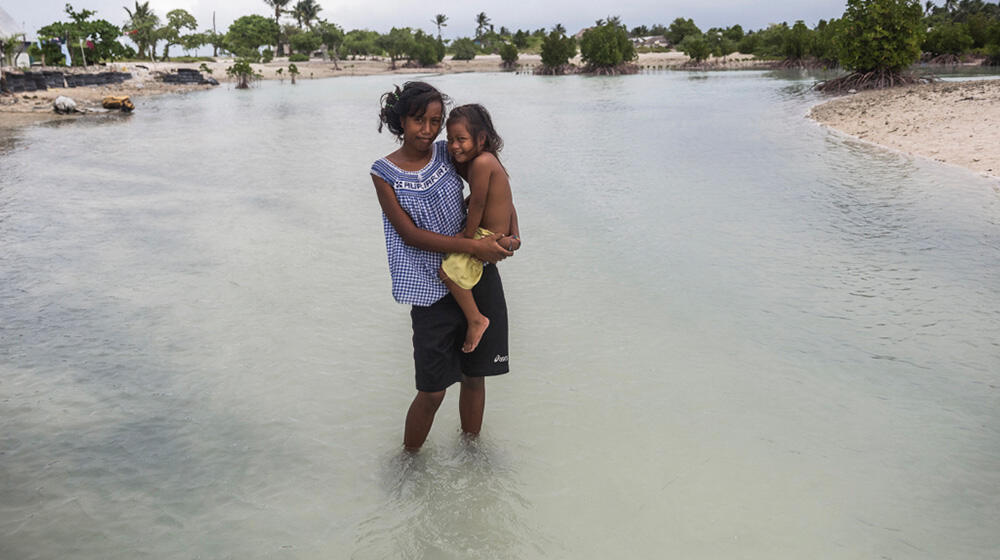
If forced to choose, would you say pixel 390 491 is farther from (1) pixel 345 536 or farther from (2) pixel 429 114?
(2) pixel 429 114

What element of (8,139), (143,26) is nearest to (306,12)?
(143,26)

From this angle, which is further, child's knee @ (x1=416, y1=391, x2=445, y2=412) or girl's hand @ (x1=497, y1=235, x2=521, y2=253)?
child's knee @ (x1=416, y1=391, x2=445, y2=412)

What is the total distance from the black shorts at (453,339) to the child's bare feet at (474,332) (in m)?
0.08

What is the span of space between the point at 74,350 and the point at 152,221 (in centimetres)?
457

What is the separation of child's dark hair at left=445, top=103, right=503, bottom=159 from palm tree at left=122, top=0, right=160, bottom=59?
86848 millimetres

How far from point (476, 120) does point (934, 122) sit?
625 inches

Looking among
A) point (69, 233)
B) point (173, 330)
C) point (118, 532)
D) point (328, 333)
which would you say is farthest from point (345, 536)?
point (69, 233)

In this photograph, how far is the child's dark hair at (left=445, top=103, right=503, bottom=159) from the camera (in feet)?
9.20

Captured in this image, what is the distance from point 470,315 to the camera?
9.87 feet

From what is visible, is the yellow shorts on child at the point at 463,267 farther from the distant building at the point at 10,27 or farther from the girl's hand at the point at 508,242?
the distant building at the point at 10,27

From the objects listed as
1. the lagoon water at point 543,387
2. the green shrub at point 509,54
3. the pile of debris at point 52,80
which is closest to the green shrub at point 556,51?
the green shrub at point 509,54

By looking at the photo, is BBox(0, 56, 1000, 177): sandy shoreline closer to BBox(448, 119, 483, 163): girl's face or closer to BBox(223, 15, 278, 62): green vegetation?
BBox(448, 119, 483, 163): girl's face

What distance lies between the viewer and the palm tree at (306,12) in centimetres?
11388

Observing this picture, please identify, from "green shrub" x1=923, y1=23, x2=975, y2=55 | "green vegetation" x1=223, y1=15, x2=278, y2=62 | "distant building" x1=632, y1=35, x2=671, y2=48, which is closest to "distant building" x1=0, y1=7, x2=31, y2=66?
"green vegetation" x1=223, y1=15, x2=278, y2=62
